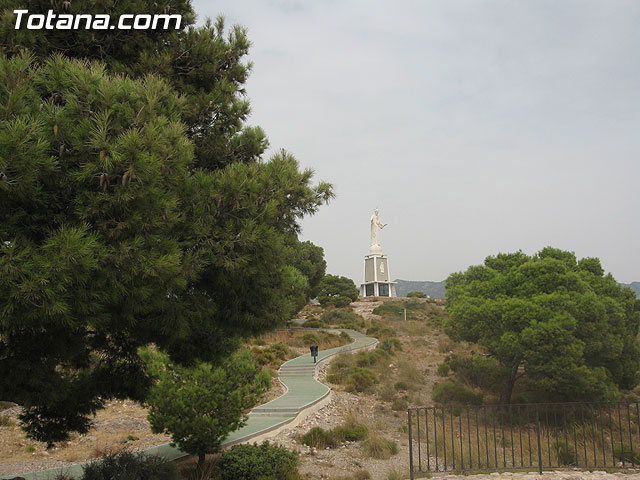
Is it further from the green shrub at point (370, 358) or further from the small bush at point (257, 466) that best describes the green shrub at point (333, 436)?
the green shrub at point (370, 358)

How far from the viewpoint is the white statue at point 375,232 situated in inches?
2486

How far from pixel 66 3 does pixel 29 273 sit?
352cm

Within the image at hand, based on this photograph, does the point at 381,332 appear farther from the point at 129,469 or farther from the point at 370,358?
the point at 129,469

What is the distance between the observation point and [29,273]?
330 cm

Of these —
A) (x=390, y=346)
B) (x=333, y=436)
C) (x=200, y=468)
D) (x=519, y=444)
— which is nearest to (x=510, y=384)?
(x=519, y=444)

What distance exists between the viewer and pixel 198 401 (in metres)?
8.72

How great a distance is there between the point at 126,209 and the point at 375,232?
60928 mm

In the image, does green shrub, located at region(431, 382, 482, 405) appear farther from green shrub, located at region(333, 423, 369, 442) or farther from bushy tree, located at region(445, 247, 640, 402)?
green shrub, located at region(333, 423, 369, 442)

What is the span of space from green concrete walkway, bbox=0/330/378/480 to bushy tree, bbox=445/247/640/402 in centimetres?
669

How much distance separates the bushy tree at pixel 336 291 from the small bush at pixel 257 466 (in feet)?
155

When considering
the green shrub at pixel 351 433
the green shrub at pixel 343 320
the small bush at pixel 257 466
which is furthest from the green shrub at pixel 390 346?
the small bush at pixel 257 466

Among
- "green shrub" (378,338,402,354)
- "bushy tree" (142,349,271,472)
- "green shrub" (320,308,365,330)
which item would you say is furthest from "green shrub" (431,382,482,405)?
"green shrub" (320,308,365,330)

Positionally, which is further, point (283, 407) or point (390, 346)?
point (390, 346)

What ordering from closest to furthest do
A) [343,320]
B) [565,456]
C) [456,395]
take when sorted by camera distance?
[565,456], [456,395], [343,320]
